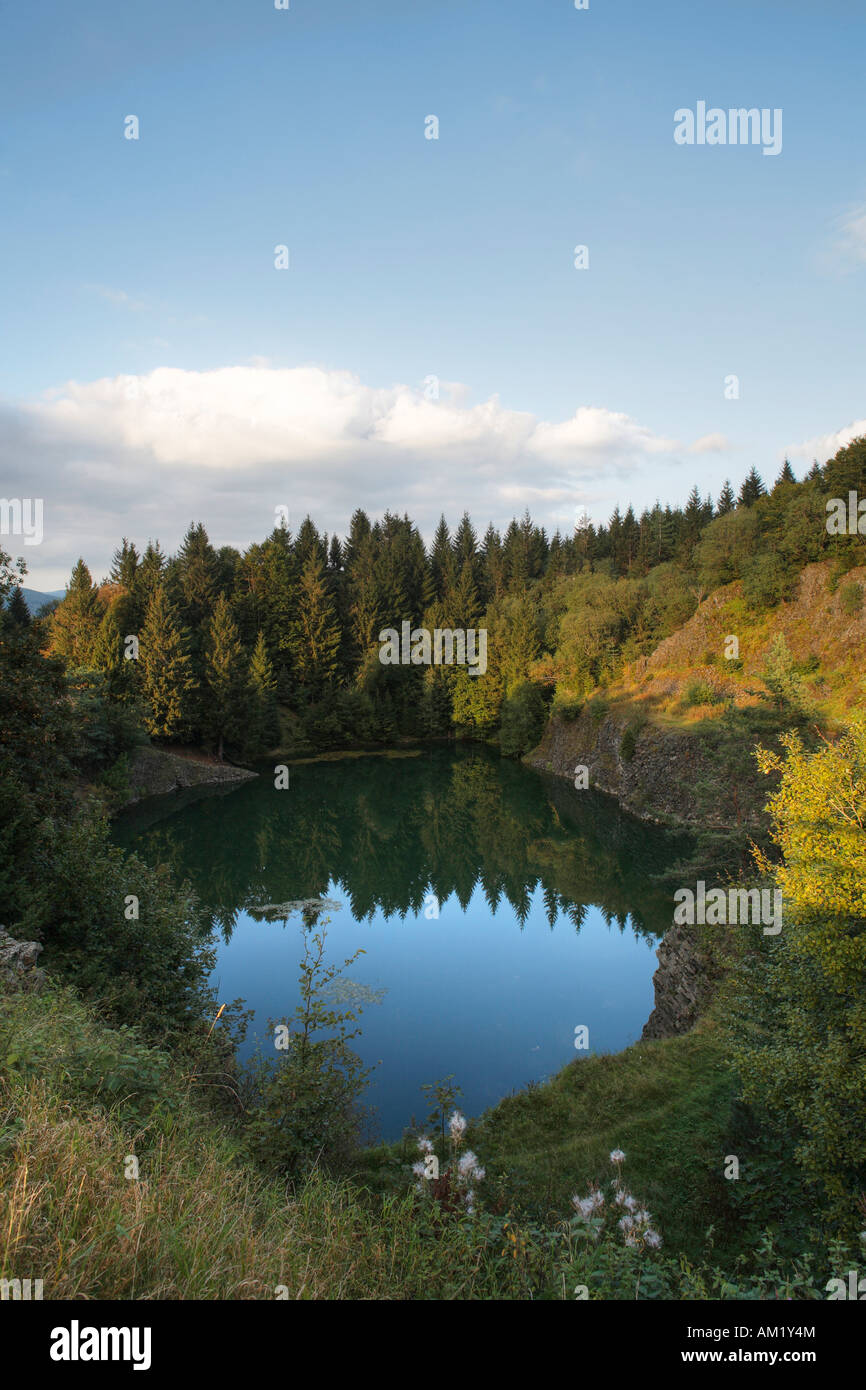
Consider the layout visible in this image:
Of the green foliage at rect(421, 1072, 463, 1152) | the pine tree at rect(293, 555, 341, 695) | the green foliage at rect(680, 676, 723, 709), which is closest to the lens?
the green foliage at rect(421, 1072, 463, 1152)

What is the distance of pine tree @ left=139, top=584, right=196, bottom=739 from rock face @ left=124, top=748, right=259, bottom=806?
6.52 feet

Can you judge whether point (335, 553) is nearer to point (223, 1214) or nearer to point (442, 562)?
point (442, 562)

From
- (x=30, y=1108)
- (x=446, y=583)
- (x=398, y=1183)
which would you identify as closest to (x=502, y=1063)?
(x=398, y=1183)

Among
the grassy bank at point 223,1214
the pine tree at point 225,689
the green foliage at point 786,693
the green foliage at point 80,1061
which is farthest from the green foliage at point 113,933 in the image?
the pine tree at point 225,689

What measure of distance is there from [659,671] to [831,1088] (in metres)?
39.2

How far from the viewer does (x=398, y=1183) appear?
8086mm

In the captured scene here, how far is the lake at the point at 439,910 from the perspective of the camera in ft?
46.8

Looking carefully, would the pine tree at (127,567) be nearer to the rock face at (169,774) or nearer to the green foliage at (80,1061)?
the rock face at (169,774)

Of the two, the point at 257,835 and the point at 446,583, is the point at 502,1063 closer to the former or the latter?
the point at 257,835

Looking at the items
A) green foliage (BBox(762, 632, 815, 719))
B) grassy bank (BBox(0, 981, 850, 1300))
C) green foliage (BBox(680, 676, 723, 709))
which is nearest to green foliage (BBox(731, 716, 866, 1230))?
grassy bank (BBox(0, 981, 850, 1300))

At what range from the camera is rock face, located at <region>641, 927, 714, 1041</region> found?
13.7 meters

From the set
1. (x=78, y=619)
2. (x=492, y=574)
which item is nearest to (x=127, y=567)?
(x=78, y=619)

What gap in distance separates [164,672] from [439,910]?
29579 mm

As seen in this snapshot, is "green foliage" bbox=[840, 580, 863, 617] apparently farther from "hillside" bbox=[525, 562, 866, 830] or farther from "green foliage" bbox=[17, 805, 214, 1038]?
"green foliage" bbox=[17, 805, 214, 1038]
